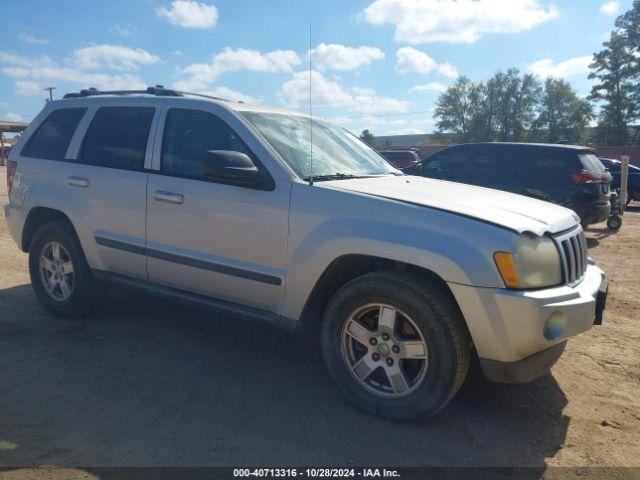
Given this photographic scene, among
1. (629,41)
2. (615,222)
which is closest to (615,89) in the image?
(629,41)

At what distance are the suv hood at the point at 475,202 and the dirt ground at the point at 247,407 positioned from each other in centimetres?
121

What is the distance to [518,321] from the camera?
2.99 m

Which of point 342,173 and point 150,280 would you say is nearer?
point 342,173

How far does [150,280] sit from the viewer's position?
14.7 ft

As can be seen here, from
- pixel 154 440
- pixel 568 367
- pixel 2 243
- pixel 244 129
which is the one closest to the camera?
pixel 154 440

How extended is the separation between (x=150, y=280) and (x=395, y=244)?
2217mm

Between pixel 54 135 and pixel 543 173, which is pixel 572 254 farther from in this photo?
pixel 543 173

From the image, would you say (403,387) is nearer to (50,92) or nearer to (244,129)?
(244,129)

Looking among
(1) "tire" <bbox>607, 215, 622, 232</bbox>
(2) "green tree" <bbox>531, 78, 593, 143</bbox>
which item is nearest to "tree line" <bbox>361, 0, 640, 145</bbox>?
(2) "green tree" <bbox>531, 78, 593, 143</bbox>

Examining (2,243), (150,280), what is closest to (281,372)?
(150,280)

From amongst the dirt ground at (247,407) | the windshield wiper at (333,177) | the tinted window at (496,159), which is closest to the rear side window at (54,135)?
the dirt ground at (247,407)

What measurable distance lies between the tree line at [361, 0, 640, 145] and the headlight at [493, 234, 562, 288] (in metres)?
46.7

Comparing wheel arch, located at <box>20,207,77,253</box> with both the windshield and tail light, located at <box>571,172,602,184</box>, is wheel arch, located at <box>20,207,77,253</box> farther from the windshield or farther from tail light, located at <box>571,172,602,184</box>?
tail light, located at <box>571,172,602,184</box>

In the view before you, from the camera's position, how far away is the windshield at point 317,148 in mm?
3982
